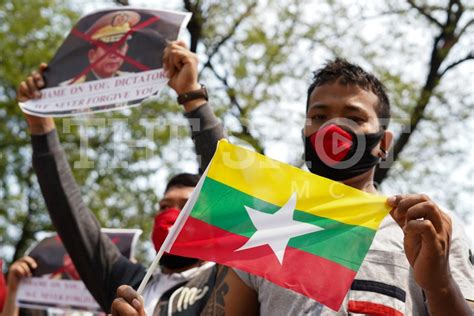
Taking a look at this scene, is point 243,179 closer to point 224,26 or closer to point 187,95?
point 187,95

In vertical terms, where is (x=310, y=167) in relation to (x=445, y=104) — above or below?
above

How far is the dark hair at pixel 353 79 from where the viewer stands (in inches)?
128

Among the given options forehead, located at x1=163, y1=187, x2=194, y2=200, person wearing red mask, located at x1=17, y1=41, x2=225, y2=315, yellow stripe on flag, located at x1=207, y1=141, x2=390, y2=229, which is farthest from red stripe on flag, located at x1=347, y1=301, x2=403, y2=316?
forehead, located at x1=163, y1=187, x2=194, y2=200

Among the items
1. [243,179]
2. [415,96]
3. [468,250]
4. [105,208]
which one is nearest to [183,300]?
[243,179]

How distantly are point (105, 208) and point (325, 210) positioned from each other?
11408 mm

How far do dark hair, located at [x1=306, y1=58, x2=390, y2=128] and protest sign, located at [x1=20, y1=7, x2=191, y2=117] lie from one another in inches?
34.0

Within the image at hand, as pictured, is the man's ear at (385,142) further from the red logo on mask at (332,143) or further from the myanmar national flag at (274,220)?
the myanmar national flag at (274,220)

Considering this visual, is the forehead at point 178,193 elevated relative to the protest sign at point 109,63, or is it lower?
lower

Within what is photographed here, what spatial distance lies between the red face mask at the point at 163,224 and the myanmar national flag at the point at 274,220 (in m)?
1.48

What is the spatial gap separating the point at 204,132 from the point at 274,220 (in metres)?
0.81

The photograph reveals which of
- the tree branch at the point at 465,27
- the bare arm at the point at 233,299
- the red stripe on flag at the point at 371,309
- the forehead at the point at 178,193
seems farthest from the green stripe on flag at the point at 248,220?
the tree branch at the point at 465,27

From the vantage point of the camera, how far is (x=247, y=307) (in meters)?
2.92

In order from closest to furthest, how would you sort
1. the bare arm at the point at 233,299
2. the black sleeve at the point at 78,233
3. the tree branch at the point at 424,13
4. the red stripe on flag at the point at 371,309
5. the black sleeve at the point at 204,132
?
the red stripe on flag at the point at 371,309
the bare arm at the point at 233,299
the black sleeve at the point at 204,132
the black sleeve at the point at 78,233
the tree branch at the point at 424,13

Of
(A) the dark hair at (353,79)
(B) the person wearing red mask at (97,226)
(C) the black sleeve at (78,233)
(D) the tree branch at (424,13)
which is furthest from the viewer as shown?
(D) the tree branch at (424,13)
